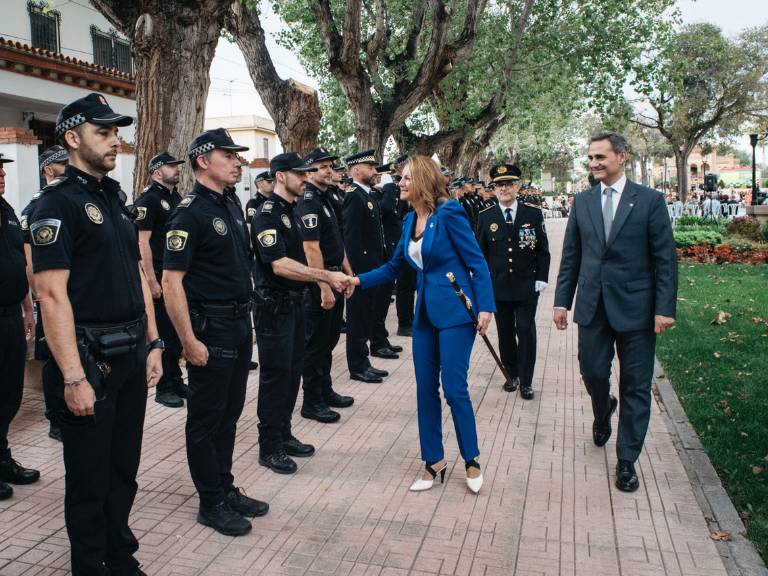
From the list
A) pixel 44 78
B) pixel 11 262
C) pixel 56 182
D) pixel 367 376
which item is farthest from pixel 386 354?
pixel 44 78

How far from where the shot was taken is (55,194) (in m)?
3.04

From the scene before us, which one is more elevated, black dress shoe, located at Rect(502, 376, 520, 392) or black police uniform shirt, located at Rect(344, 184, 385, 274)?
black police uniform shirt, located at Rect(344, 184, 385, 274)

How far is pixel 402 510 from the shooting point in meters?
4.35

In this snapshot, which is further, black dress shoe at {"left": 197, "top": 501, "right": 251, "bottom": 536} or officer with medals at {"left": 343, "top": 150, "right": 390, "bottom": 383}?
officer with medals at {"left": 343, "top": 150, "right": 390, "bottom": 383}

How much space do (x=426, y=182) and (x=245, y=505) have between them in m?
2.29

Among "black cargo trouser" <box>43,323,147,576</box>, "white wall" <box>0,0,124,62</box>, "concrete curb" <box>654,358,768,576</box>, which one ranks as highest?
"white wall" <box>0,0,124,62</box>

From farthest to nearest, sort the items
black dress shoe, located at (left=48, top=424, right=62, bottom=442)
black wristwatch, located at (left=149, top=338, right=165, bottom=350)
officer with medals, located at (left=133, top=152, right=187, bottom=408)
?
1. officer with medals, located at (left=133, top=152, right=187, bottom=408)
2. black dress shoe, located at (left=48, top=424, right=62, bottom=442)
3. black wristwatch, located at (left=149, top=338, right=165, bottom=350)

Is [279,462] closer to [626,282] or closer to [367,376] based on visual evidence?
[367,376]

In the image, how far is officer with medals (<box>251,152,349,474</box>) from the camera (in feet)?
15.6

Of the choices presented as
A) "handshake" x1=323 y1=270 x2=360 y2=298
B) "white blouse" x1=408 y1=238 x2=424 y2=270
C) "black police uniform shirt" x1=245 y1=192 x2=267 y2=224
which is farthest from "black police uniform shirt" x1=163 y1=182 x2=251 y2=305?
"black police uniform shirt" x1=245 y1=192 x2=267 y2=224

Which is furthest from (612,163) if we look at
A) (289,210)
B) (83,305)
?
(83,305)

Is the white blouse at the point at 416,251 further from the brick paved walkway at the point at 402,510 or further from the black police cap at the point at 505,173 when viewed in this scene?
the black police cap at the point at 505,173

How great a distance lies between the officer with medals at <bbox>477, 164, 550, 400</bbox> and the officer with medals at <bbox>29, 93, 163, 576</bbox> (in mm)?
4120

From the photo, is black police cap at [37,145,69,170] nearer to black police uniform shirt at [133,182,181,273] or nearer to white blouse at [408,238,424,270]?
black police uniform shirt at [133,182,181,273]
